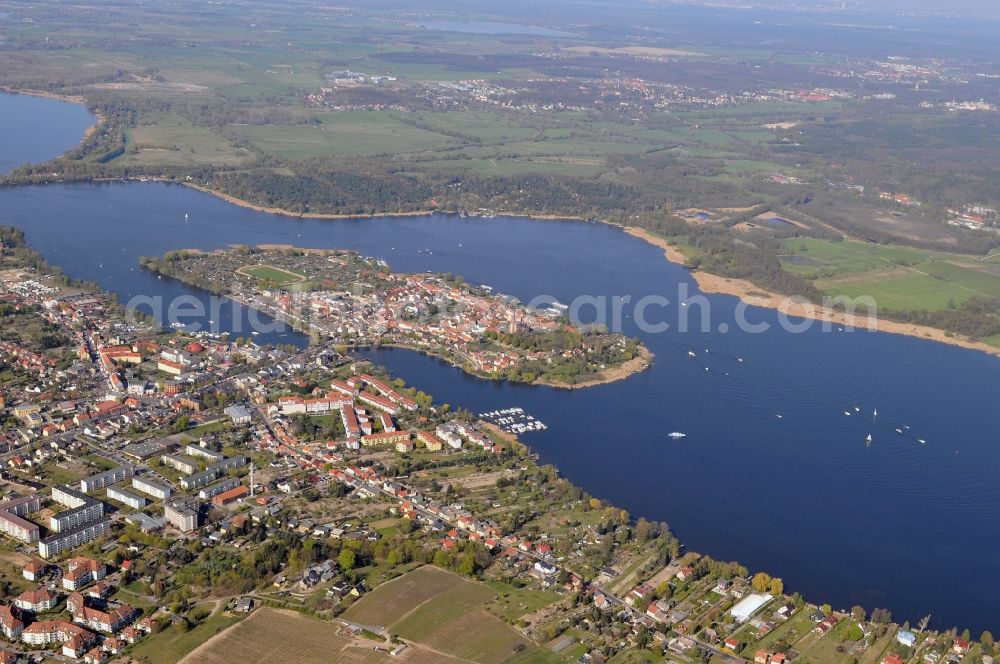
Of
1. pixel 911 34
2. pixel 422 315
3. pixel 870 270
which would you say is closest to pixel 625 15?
pixel 911 34

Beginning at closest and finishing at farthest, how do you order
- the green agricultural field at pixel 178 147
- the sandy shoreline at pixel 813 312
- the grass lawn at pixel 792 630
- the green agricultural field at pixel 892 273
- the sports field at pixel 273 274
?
the grass lawn at pixel 792 630 < the sandy shoreline at pixel 813 312 < the sports field at pixel 273 274 < the green agricultural field at pixel 892 273 < the green agricultural field at pixel 178 147

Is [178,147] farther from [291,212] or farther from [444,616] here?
[444,616]

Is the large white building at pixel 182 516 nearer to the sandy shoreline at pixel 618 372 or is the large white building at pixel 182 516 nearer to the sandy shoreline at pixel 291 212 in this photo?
the sandy shoreline at pixel 618 372

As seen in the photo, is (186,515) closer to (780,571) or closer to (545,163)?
(780,571)

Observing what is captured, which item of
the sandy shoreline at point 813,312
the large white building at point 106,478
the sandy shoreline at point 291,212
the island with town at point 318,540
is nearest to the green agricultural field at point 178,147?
the sandy shoreline at point 291,212

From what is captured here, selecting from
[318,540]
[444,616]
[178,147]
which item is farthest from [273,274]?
[178,147]

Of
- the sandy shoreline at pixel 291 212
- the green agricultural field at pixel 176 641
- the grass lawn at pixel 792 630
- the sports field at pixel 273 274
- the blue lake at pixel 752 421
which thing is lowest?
the grass lawn at pixel 792 630
